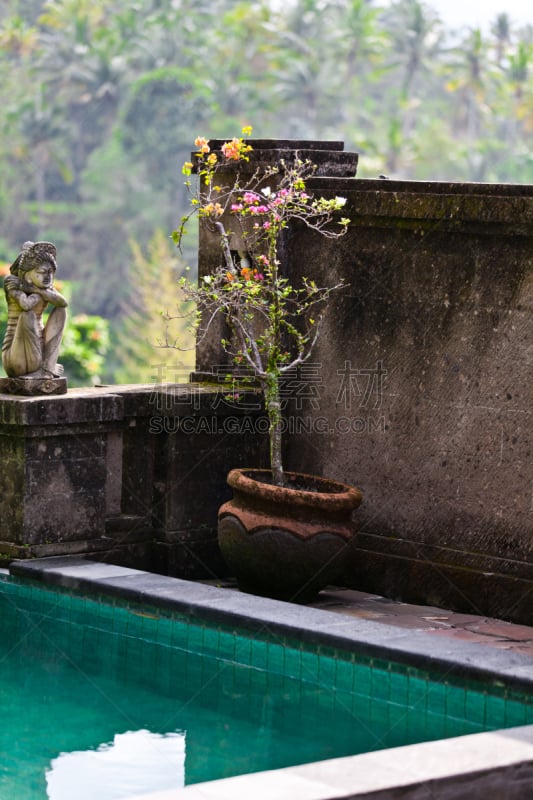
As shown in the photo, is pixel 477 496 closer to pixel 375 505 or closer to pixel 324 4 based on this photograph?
pixel 375 505

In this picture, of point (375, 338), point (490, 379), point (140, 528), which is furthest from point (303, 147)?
point (140, 528)

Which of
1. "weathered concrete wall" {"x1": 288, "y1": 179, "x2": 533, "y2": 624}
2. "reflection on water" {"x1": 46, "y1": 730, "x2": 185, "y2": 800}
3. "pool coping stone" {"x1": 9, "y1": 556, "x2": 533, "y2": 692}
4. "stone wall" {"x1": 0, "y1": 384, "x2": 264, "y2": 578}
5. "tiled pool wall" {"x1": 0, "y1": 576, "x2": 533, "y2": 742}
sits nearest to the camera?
"reflection on water" {"x1": 46, "y1": 730, "x2": 185, "y2": 800}

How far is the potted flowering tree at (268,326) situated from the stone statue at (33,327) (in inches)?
26.4

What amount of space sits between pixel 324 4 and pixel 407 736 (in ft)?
203

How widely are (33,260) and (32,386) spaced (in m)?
0.63

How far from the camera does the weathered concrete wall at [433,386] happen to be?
20.5 ft

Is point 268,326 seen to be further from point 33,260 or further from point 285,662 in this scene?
point 285,662

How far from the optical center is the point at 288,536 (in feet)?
20.8

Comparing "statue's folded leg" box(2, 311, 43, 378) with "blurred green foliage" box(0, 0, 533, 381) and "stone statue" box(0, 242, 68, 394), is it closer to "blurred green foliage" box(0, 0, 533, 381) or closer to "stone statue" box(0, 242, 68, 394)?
"stone statue" box(0, 242, 68, 394)

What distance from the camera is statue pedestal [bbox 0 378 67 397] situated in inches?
265

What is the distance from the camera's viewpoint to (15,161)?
178 ft

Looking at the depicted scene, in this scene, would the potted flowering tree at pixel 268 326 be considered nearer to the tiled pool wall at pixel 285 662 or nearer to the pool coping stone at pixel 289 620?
the pool coping stone at pixel 289 620

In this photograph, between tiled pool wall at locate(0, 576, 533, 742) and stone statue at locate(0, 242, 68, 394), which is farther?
stone statue at locate(0, 242, 68, 394)

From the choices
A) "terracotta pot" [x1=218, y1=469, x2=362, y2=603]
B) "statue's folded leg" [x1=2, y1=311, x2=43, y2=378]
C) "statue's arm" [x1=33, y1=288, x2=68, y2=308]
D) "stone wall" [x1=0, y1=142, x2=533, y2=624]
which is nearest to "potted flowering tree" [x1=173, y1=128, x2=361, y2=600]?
"terracotta pot" [x1=218, y1=469, x2=362, y2=603]
